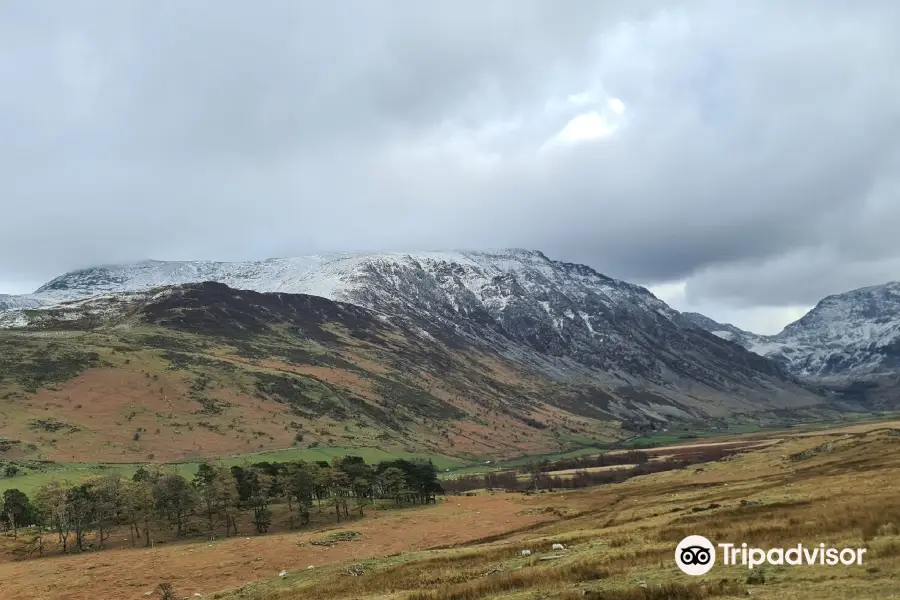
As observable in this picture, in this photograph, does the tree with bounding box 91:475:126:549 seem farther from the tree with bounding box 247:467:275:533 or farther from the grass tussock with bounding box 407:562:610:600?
the grass tussock with bounding box 407:562:610:600

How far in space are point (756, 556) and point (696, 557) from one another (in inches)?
110

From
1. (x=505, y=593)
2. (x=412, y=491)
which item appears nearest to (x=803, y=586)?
(x=505, y=593)

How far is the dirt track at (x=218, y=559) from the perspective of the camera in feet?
186

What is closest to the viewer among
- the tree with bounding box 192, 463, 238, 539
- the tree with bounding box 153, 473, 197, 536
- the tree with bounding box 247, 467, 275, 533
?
the tree with bounding box 192, 463, 238, 539

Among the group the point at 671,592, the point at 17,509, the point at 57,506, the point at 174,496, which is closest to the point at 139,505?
the point at 174,496

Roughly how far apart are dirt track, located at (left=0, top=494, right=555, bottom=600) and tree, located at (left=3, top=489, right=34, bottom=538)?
1612cm

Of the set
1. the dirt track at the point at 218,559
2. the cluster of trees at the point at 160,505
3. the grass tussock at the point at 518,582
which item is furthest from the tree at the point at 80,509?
the grass tussock at the point at 518,582

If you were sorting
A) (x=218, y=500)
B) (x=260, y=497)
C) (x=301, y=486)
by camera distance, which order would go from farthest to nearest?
1. (x=301, y=486)
2. (x=260, y=497)
3. (x=218, y=500)

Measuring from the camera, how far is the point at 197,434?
182m

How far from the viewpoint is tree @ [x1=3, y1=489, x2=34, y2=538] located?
296ft

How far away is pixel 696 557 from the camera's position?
27.9 metres

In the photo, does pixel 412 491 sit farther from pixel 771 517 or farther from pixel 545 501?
pixel 771 517

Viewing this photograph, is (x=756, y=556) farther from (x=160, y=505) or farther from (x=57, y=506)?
(x=57, y=506)

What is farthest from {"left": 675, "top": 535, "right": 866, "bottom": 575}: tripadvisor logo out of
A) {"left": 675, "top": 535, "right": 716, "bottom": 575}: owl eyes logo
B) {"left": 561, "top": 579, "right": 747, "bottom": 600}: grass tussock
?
{"left": 561, "top": 579, "right": 747, "bottom": 600}: grass tussock
